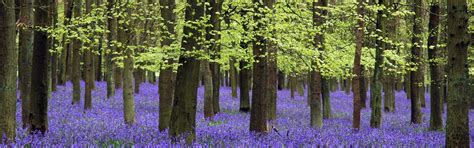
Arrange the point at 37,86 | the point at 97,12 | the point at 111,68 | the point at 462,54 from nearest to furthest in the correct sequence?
1. the point at 462,54
2. the point at 37,86
3. the point at 97,12
4. the point at 111,68

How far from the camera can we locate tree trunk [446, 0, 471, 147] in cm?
→ 758

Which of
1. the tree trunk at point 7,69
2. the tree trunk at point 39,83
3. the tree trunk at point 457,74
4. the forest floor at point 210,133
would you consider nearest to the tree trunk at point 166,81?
the forest floor at point 210,133

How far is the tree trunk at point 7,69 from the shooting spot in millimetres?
7758

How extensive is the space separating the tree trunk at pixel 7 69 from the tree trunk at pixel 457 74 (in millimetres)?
7103

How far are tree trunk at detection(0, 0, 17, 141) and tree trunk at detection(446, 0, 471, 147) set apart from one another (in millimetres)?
7103

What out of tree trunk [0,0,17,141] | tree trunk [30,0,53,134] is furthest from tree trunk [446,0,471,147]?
tree trunk [30,0,53,134]

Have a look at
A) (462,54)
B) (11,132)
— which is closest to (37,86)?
(11,132)

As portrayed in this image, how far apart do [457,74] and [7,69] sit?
727cm

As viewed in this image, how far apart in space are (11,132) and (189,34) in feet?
12.2

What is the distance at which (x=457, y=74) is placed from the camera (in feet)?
24.9

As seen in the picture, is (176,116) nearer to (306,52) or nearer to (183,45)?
(183,45)

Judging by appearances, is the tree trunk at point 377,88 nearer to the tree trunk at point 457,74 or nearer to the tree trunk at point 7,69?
the tree trunk at point 457,74

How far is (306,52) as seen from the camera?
1173 centimetres

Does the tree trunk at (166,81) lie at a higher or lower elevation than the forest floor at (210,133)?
higher
